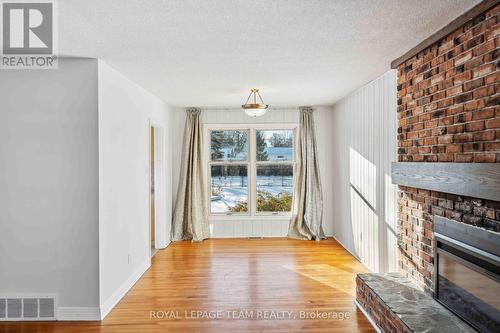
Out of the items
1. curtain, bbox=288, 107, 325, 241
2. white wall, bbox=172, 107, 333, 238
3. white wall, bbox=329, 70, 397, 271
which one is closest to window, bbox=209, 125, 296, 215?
white wall, bbox=172, 107, 333, 238

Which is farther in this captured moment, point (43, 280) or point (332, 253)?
point (332, 253)

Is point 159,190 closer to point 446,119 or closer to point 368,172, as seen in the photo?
point 368,172

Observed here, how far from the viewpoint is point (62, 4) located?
2102 mm

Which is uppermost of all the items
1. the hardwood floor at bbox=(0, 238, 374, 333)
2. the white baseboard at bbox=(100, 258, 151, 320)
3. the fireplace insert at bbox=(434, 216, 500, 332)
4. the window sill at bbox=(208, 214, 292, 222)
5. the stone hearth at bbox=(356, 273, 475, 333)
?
the fireplace insert at bbox=(434, 216, 500, 332)

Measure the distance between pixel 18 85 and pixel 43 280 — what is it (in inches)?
72.9

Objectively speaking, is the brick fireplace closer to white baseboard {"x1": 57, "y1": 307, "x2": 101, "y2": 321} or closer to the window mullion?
white baseboard {"x1": 57, "y1": 307, "x2": 101, "y2": 321}

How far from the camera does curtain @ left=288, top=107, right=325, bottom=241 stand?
20.4ft

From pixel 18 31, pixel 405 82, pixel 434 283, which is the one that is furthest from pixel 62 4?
pixel 434 283

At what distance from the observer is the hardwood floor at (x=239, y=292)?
301 centimetres

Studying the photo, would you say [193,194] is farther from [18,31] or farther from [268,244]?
[18,31]

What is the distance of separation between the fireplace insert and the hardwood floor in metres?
0.81

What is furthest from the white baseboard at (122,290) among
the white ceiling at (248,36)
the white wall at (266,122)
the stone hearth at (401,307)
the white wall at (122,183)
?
the stone hearth at (401,307)

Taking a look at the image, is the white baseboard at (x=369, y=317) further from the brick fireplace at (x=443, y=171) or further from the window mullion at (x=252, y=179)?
the window mullion at (x=252, y=179)

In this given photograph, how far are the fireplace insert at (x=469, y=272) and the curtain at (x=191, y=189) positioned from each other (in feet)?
14.1
